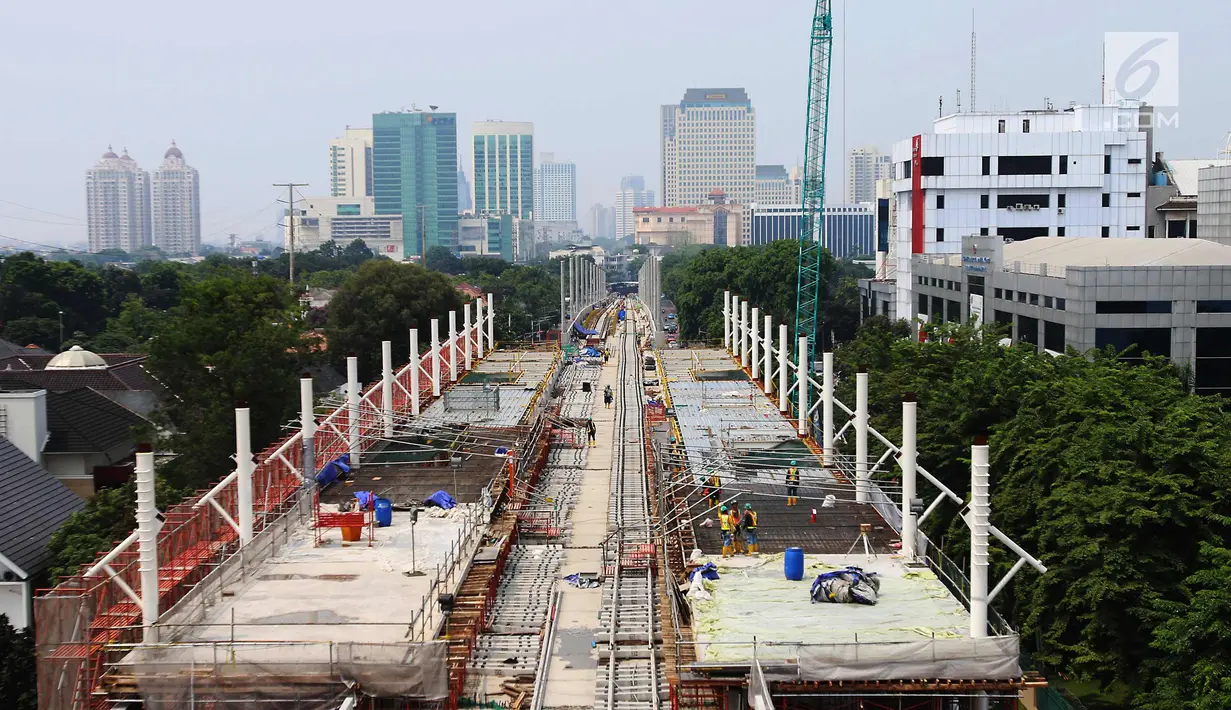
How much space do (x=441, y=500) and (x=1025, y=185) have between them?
50018 millimetres

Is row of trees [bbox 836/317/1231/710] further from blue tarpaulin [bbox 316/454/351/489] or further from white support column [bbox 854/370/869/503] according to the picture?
blue tarpaulin [bbox 316/454/351/489]

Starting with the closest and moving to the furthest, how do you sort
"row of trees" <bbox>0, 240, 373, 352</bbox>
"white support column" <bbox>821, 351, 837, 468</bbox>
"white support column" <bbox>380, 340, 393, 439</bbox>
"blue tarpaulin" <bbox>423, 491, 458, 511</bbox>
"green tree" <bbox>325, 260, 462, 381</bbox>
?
"blue tarpaulin" <bbox>423, 491, 458, 511</bbox>
"white support column" <bbox>821, 351, 837, 468</bbox>
"white support column" <bbox>380, 340, 393, 439</bbox>
"green tree" <bbox>325, 260, 462, 381</bbox>
"row of trees" <bbox>0, 240, 373, 352</bbox>

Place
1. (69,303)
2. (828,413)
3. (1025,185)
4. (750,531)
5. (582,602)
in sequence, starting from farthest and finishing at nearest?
(69,303), (1025,185), (828,413), (582,602), (750,531)

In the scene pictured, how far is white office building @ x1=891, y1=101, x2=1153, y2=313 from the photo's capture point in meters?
66.2

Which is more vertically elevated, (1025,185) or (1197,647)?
(1025,185)

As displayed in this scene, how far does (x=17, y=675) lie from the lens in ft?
62.3

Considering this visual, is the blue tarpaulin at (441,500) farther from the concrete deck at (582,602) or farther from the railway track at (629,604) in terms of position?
the railway track at (629,604)

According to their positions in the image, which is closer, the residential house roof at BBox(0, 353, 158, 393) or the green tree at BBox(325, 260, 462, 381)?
the residential house roof at BBox(0, 353, 158, 393)

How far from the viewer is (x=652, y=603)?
75.5 ft

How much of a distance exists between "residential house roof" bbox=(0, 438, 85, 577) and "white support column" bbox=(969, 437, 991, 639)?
16.3 m

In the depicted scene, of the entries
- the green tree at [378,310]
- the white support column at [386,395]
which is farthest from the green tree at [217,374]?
the green tree at [378,310]

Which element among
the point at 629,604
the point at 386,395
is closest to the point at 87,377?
the point at 386,395

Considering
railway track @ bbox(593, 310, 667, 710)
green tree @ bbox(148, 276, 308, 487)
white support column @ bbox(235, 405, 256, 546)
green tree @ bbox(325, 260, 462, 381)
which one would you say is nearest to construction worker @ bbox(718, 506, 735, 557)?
railway track @ bbox(593, 310, 667, 710)

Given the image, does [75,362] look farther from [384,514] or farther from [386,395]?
[384,514]
